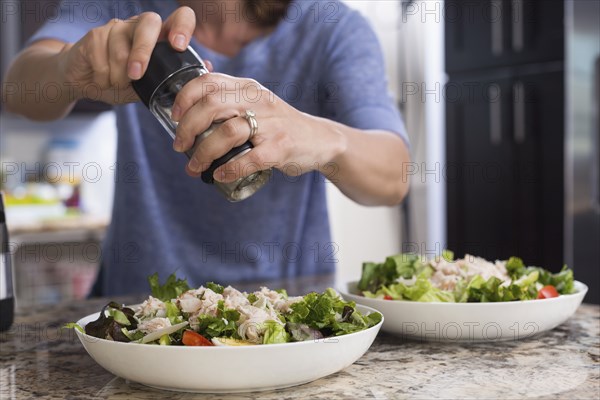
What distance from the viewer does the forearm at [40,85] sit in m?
Result: 1.37

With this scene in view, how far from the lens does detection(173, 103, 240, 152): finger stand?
941 millimetres

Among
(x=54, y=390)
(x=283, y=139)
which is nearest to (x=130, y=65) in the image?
(x=283, y=139)

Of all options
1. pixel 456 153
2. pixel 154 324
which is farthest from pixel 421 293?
pixel 456 153

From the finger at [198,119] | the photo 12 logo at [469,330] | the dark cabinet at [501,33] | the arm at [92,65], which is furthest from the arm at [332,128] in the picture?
the dark cabinet at [501,33]

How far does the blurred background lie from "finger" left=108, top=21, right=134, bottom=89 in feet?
2.08

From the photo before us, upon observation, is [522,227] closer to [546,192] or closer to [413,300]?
[546,192]

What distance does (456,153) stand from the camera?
9.95ft

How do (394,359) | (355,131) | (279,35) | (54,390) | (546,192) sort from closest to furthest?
(54,390) → (394,359) → (355,131) → (279,35) → (546,192)

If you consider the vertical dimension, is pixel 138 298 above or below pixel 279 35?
below

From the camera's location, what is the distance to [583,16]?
2.50 m

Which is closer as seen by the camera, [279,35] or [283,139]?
[283,139]

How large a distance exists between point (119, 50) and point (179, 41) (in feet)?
0.41

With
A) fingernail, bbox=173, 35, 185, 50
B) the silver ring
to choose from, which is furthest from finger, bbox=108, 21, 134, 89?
the silver ring

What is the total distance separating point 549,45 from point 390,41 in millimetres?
1293
